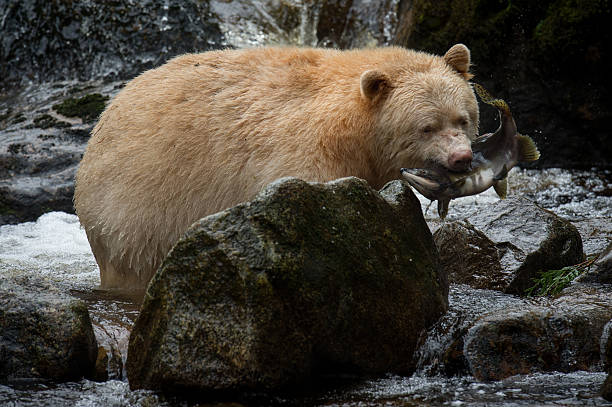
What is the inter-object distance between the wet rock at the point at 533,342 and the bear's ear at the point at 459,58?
2703 mm

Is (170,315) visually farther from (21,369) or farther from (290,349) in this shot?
(21,369)

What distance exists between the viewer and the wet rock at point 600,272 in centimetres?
582

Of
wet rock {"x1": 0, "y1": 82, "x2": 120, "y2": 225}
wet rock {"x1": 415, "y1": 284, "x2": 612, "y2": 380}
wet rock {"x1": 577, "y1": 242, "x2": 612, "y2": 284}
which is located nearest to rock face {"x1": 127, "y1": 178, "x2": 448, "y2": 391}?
wet rock {"x1": 415, "y1": 284, "x2": 612, "y2": 380}

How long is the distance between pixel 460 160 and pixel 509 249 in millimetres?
923

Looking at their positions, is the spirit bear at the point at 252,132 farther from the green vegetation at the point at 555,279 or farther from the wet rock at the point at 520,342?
the wet rock at the point at 520,342

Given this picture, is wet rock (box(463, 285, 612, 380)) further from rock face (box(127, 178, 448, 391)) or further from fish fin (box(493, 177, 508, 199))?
fish fin (box(493, 177, 508, 199))

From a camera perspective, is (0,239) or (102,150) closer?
(102,150)

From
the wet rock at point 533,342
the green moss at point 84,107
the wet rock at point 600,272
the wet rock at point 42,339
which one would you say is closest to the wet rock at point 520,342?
the wet rock at point 533,342

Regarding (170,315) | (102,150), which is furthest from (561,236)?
(102,150)

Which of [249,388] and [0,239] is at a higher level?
[249,388]

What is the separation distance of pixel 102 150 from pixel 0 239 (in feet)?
11.1

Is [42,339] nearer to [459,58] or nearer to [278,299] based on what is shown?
[278,299]

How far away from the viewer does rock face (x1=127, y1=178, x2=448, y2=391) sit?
14.4 feet

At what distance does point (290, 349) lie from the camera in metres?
4.47
